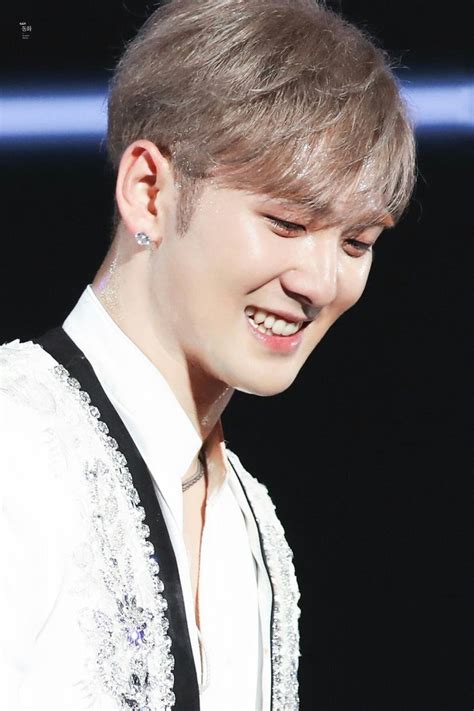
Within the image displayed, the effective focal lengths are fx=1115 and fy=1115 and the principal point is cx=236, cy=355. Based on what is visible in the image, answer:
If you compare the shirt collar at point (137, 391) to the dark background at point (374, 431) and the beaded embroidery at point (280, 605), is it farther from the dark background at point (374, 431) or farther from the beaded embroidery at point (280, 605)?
the dark background at point (374, 431)

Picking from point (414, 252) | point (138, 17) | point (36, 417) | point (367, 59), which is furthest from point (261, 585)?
point (138, 17)

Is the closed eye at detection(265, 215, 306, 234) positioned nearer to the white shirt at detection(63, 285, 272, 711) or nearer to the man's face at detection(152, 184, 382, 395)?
the man's face at detection(152, 184, 382, 395)

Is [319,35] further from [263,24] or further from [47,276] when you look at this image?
[47,276]

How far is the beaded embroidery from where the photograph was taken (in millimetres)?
1308

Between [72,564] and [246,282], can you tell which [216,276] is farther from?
[72,564]

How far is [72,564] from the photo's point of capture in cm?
96

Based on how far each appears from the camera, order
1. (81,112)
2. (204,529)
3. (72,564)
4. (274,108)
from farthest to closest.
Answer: (81,112) → (204,529) → (274,108) → (72,564)

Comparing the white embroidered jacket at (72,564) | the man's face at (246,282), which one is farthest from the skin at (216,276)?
the white embroidered jacket at (72,564)

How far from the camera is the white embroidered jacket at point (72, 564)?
0.92 meters

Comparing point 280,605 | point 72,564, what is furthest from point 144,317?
point 280,605

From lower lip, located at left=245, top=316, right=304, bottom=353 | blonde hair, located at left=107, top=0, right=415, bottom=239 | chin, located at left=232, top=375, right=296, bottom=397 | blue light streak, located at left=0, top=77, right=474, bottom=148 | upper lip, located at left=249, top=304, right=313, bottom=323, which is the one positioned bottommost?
chin, located at left=232, top=375, right=296, bottom=397

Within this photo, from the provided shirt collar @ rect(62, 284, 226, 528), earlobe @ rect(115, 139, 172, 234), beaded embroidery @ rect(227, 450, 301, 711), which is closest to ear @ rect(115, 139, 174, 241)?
earlobe @ rect(115, 139, 172, 234)

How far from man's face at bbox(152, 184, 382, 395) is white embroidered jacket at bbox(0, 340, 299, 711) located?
0.13 metres

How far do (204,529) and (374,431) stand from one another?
0.78 meters
